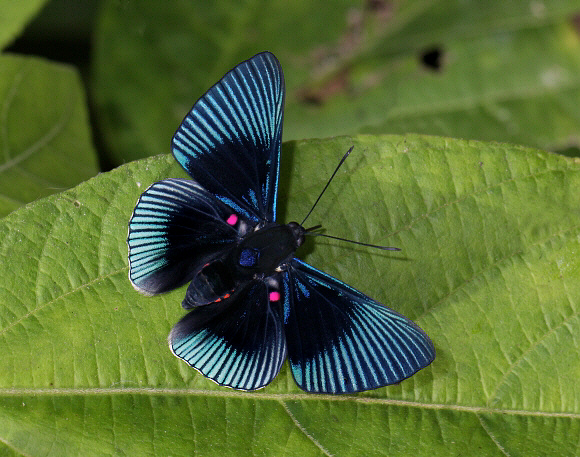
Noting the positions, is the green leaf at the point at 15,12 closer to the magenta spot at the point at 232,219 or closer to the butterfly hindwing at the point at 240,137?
the butterfly hindwing at the point at 240,137

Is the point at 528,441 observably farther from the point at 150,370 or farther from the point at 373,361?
the point at 150,370

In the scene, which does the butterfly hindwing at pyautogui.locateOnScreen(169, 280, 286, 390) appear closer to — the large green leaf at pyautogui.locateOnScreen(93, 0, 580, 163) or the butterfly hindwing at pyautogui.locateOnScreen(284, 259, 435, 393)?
the butterfly hindwing at pyautogui.locateOnScreen(284, 259, 435, 393)

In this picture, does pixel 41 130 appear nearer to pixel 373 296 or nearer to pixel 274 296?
pixel 274 296

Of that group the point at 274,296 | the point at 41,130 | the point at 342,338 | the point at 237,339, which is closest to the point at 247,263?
the point at 274,296

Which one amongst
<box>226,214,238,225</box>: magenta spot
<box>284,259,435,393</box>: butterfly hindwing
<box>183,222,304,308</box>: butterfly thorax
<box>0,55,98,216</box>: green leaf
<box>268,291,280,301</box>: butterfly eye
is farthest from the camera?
<box>0,55,98,216</box>: green leaf

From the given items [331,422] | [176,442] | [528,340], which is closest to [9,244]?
[176,442]

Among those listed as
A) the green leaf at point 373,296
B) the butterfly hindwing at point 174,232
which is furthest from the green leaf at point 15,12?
the butterfly hindwing at point 174,232

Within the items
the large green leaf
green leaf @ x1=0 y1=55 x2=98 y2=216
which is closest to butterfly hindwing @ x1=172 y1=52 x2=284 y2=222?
green leaf @ x1=0 y1=55 x2=98 y2=216
